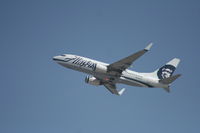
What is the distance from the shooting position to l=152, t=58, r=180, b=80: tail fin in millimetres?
57750

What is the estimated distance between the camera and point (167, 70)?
5916cm

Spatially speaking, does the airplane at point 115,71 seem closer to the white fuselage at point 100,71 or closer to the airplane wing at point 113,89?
A: the white fuselage at point 100,71

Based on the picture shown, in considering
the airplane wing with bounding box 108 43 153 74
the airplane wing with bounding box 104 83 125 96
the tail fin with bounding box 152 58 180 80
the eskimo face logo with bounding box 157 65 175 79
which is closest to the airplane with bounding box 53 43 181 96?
the airplane wing with bounding box 108 43 153 74

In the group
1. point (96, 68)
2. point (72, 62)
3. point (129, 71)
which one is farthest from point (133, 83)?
point (72, 62)

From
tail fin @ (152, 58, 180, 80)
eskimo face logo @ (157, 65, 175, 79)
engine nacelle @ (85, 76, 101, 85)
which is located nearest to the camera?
engine nacelle @ (85, 76, 101, 85)

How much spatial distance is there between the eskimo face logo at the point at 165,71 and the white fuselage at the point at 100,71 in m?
4.50

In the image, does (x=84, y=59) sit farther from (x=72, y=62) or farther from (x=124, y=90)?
(x=124, y=90)

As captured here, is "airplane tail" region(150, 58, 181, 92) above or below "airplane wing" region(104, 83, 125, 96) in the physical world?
above

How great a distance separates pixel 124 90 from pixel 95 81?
6.55m

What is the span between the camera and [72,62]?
52.5 meters

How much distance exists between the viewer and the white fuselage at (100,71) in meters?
51.8

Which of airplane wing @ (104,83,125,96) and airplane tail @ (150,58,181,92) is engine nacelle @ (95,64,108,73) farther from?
airplane tail @ (150,58,181,92)

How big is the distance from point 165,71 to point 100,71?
45.3 feet

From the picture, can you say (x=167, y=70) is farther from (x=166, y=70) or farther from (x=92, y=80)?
(x=92, y=80)
